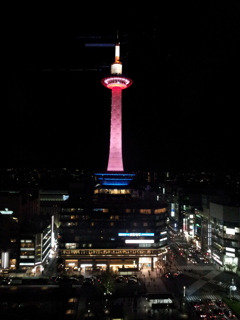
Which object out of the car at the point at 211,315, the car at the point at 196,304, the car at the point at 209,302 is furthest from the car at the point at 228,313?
the car at the point at 196,304

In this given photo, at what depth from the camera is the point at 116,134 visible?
54.5 m

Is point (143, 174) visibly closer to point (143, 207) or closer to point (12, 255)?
point (143, 207)

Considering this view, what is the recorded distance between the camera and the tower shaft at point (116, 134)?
53.5m

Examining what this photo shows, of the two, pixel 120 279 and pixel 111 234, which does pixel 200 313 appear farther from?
pixel 111 234

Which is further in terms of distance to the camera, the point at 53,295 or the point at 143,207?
the point at 143,207

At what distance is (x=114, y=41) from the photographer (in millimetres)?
18828

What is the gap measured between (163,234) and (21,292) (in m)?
22.3

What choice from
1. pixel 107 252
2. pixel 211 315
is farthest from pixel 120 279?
pixel 211 315

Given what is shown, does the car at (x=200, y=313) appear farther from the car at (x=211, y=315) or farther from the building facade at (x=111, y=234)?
the building facade at (x=111, y=234)

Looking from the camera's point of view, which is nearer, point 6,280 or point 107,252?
point 6,280

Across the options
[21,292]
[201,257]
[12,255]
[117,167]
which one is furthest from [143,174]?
[21,292]

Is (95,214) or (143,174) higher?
(143,174)

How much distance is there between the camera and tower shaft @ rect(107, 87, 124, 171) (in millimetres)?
53531

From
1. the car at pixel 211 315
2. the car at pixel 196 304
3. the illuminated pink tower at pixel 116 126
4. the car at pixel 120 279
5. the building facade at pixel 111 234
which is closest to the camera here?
the car at pixel 211 315
